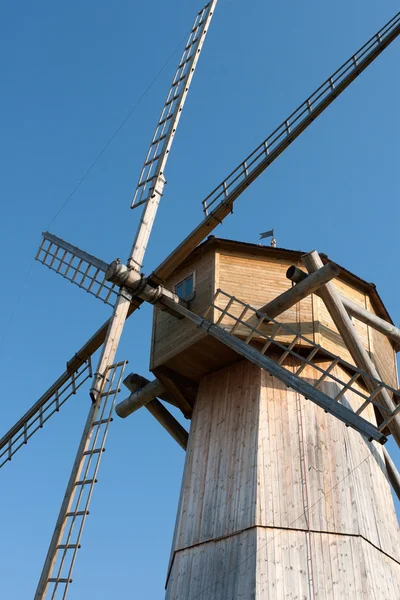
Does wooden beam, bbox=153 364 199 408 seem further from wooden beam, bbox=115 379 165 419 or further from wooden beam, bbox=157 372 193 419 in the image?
wooden beam, bbox=115 379 165 419

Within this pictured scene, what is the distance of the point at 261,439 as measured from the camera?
13.6m

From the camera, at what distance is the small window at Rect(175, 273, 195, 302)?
52.5ft

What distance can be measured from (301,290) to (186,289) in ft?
11.5

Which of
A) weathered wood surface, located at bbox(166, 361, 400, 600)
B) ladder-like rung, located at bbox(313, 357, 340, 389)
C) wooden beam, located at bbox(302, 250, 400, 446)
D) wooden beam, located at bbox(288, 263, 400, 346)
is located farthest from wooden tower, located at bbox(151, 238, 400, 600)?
wooden beam, located at bbox(288, 263, 400, 346)

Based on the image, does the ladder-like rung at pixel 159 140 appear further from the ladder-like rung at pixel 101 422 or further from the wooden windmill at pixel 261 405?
the ladder-like rung at pixel 101 422

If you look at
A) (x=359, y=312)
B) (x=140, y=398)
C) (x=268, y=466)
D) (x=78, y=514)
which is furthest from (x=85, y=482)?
(x=359, y=312)

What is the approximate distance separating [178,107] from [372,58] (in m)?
5.34

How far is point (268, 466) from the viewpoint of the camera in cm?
1328

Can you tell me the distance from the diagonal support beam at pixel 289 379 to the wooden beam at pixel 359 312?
153 cm

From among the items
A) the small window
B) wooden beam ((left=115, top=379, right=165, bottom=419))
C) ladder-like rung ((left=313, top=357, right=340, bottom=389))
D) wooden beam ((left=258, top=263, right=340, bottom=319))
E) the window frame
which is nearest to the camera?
ladder-like rung ((left=313, top=357, right=340, bottom=389))

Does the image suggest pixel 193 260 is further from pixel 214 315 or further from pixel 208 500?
pixel 208 500

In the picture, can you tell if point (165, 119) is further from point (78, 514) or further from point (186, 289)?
point (78, 514)

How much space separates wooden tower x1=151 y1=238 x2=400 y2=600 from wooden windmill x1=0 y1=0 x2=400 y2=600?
3 centimetres

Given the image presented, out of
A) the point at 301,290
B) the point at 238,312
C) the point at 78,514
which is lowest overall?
the point at 78,514
